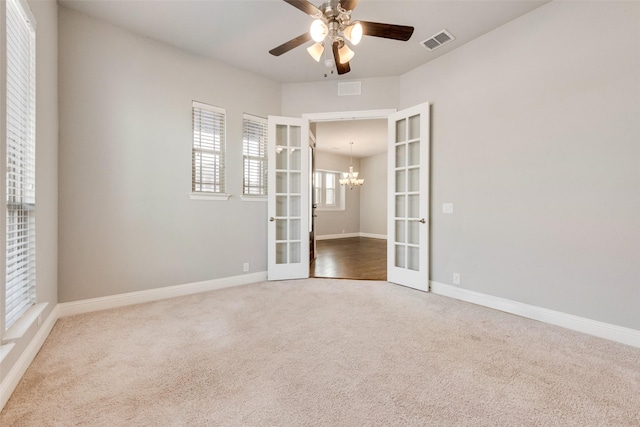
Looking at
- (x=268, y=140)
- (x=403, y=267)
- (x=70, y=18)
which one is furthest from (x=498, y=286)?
(x=70, y=18)

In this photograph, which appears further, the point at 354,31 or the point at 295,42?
the point at 295,42

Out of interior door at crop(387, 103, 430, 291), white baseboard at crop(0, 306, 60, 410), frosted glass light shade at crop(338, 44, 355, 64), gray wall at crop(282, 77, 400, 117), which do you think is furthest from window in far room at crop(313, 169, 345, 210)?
white baseboard at crop(0, 306, 60, 410)

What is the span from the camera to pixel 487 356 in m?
2.06

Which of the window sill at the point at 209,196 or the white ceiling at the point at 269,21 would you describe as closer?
the white ceiling at the point at 269,21

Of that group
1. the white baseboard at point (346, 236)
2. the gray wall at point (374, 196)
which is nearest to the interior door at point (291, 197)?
the white baseboard at point (346, 236)

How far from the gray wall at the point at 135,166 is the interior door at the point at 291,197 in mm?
605

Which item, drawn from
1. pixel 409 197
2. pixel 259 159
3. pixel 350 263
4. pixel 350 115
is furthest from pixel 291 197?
pixel 350 263

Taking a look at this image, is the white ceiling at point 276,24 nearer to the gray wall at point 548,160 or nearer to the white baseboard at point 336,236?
the gray wall at point 548,160

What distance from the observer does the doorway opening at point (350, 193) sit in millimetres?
7121

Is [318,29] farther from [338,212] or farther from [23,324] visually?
[338,212]

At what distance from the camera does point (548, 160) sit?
8.87 ft

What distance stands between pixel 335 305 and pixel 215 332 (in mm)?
1308

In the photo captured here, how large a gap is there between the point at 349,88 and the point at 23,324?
431 cm

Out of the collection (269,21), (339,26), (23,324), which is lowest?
(23,324)
